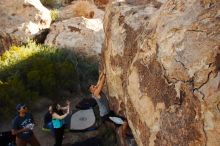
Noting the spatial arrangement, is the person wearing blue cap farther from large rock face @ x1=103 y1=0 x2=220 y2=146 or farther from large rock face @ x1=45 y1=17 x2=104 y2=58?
large rock face @ x1=45 y1=17 x2=104 y2=58

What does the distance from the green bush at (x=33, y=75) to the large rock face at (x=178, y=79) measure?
14.5 feet

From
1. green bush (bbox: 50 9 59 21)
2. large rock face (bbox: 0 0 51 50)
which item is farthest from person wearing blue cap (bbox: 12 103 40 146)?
green bush (bbox: 50 9 59 21)

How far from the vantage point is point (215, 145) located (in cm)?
529

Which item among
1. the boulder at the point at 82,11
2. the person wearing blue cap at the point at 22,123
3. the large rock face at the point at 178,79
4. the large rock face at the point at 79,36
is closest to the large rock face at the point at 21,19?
the large rock face at the point at 79,36

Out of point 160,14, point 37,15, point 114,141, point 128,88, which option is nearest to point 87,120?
point 114,141

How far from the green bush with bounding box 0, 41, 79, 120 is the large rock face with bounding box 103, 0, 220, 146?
14.5ft

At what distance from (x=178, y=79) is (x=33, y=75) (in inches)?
256

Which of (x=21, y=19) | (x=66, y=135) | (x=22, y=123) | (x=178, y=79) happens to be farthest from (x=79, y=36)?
(x=178, y=79)

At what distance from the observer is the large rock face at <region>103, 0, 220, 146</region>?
5430mm

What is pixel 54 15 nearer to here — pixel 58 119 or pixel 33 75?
pixel 33 75

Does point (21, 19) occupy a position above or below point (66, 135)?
above

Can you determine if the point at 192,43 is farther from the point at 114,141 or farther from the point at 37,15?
the point at 37,15

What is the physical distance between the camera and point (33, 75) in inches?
458

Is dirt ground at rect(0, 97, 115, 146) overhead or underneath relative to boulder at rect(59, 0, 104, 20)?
underneath
